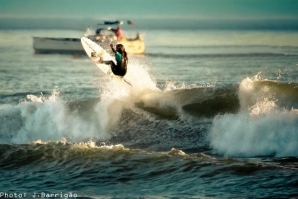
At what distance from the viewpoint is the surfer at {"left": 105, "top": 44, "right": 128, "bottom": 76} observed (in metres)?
22.8

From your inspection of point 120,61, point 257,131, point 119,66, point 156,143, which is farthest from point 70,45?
point 257,131

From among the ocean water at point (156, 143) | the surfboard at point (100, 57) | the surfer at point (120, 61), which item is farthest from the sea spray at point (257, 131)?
the surfboard at point (100, 57)

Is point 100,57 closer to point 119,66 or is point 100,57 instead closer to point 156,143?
point 119,66

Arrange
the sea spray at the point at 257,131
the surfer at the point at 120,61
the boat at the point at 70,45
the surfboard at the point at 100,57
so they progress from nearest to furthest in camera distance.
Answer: the sea spray at the point at 257,131 < the surfer at the point at 120,61 < the surfboard at the point at 100,57 < the boat at the point at 70,45

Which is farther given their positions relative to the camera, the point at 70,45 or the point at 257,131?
the point at 70,45

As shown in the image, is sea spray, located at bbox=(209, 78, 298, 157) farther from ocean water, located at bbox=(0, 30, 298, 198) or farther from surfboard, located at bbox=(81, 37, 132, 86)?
surfboard, located at bbox=(81, 37, 132, 86)

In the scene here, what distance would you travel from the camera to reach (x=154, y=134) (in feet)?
73.7

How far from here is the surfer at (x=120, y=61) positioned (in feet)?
74.9

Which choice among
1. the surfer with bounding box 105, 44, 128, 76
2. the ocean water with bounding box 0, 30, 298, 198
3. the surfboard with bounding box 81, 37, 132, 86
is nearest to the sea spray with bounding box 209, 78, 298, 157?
the ocean water with bounding box 0, 30, 298, 198

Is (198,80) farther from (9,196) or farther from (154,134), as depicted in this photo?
(9,196)

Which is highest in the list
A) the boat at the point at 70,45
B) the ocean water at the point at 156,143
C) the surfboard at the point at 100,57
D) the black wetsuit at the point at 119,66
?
the boat at the point at 70,45

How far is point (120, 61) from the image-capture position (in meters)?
23.3

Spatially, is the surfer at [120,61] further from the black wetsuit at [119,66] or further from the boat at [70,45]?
the boat at [70,45]

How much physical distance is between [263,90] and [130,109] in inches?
194
